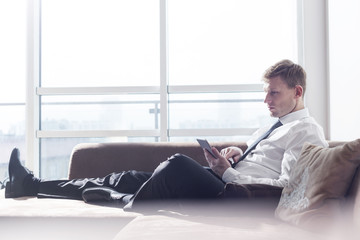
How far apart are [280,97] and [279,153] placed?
319mm

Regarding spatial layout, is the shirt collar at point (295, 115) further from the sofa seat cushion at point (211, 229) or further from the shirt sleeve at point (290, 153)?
the sofa seat cushion at point (211, 229)

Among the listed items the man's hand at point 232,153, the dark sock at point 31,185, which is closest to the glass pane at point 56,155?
the dark sock at point 31,185

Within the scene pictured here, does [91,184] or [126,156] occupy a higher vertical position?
[126,156]

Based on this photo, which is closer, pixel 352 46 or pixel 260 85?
pixel 352 46

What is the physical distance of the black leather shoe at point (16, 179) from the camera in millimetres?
2197

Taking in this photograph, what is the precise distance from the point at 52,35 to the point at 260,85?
76.3 inches

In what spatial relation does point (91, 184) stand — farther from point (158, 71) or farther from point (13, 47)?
point (13, 47)

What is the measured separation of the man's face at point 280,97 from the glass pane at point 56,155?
189 centimetres

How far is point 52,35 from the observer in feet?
11.9

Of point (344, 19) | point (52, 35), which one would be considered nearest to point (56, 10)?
point (52, 35)

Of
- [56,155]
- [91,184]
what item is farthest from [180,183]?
[56,155]

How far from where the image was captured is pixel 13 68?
Result: 3645 mm

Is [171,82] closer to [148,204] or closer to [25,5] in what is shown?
[25,5]

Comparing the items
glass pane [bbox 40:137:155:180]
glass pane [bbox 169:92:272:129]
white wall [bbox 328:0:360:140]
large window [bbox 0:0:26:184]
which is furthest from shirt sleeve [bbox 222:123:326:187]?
large window [bbox 0:0:26:184]
